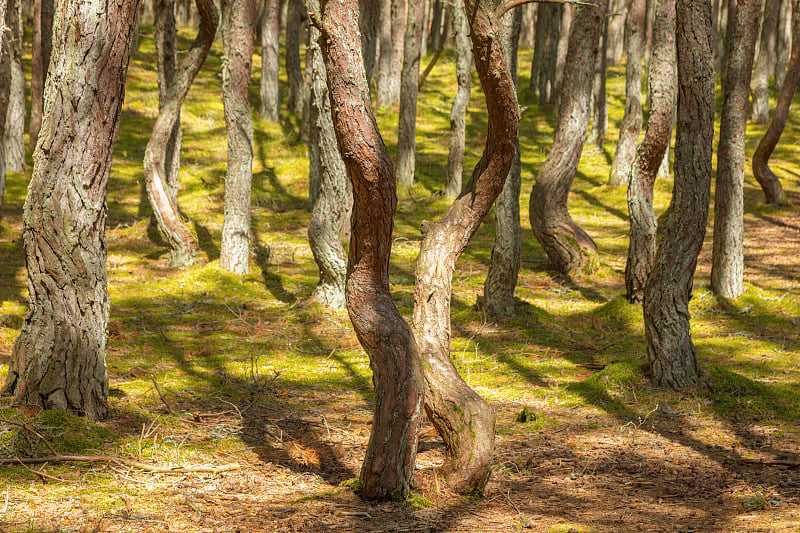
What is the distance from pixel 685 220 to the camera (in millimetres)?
7480

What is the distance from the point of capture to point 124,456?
534 centimetres

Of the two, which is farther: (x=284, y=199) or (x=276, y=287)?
(x=284, y=199)

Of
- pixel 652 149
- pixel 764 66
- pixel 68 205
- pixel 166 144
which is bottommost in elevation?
pixel 68 205

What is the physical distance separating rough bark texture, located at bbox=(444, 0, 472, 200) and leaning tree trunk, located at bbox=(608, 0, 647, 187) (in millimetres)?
3882

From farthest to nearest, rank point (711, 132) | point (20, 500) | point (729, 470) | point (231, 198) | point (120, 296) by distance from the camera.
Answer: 1. point (231, 198)
2. point (120, 296)
3. point (711, 132)
4. point (729, 470)
5. point (20, 500)

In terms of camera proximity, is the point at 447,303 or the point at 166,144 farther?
the point at 166,144

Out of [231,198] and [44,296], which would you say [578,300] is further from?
[44,296]

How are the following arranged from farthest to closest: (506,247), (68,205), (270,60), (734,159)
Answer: (270,60) → (734,159) → (506,247) → (68,205)

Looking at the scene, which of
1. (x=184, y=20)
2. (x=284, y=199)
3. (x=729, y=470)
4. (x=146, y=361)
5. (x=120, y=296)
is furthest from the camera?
(x=184, y=20)

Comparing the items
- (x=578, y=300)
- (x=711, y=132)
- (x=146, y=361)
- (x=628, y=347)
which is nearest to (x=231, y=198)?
(x=146, y=361)

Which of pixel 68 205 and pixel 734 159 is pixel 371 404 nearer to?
pixel 68 205

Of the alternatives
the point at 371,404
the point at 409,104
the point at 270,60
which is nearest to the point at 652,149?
the point at 371,404

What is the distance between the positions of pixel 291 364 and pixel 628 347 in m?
4.36

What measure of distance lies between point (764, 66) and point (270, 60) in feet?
52.2
